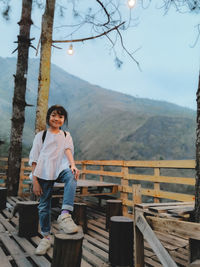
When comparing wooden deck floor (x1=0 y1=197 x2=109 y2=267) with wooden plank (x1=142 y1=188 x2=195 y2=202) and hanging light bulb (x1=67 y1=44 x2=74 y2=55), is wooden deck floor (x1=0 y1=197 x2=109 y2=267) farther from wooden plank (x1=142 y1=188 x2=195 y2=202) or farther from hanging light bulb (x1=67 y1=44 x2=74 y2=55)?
hanging light bulb (x1=67 y1=44 x2=74 y2=55)

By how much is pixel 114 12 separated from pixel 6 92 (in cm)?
7044

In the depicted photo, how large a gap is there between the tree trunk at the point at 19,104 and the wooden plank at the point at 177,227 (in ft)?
18.5

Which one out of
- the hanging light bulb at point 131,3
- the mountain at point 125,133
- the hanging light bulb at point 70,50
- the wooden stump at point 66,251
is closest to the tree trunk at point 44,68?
the hanging light bulb at point 70,50

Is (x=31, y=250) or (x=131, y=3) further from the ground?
(x=131, y=3)

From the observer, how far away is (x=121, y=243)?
2287 millimetres

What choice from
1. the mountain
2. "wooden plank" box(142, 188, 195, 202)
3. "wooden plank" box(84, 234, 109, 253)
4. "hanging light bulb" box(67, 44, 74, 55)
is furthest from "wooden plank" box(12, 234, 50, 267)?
the mountain

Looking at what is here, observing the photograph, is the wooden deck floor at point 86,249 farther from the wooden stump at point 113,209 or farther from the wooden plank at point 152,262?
the wooden stump at point 113,209

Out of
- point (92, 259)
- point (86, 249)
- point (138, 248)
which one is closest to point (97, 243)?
point (86, 249)

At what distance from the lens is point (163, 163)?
153 inches

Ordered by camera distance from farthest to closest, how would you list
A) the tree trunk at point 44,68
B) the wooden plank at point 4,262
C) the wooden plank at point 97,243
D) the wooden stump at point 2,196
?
the wooden stump at point 2,196
the tree trunk at point 44,68
the wooden plank at point 97,243
the wooden plank at point 4,262

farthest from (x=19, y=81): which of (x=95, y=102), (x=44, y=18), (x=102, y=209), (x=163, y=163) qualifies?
(x=95, y=102)

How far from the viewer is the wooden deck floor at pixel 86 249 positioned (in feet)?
7.29

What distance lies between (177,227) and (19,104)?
6.09 metres

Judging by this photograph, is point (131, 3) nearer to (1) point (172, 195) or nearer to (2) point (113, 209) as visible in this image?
(1) point (172, 195)
